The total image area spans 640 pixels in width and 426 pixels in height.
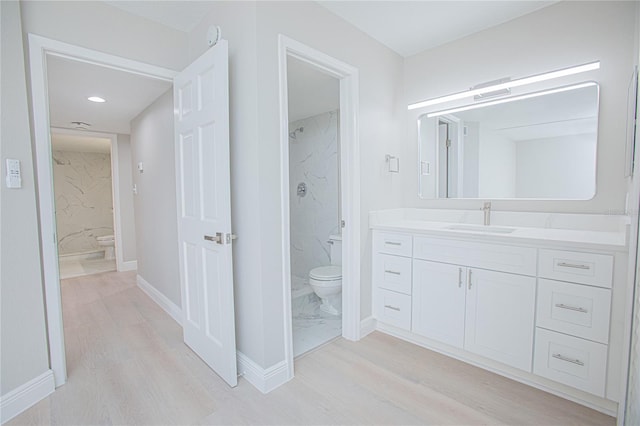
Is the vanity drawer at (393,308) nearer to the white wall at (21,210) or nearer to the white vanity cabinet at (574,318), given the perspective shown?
the white vanity cabinet at (574,318)

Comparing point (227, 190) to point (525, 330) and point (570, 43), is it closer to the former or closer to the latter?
point (525, 330)

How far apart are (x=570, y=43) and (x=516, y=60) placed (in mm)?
304

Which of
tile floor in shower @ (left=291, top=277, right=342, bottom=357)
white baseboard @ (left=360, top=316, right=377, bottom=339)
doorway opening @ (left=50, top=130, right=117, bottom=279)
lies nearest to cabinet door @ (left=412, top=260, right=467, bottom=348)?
white baseboard @ (left=360, top=316, right=377, bottom=339)

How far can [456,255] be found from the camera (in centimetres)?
204

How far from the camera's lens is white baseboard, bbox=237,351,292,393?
5.77 ft

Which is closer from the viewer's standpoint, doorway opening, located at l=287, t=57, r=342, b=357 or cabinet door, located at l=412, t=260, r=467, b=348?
cabinet door, located at l=412, t=260, r=467, b=348

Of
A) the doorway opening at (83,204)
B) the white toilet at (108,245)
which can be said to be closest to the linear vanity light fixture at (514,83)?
the doorway opening at (83,204)

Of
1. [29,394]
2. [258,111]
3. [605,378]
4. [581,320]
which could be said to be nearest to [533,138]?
[581,320]

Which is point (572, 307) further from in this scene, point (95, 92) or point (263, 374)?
point (95, 92)

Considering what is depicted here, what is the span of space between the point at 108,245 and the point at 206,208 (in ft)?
16.3

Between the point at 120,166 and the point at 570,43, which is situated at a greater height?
the point at 570,43

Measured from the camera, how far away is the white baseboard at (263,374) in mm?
1759

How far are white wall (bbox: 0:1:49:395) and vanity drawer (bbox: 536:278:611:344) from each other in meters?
2.84

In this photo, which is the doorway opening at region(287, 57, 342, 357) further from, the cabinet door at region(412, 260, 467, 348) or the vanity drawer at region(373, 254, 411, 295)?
the cabinet door at region(412, 260, 467, 348)
